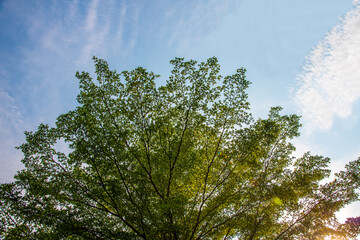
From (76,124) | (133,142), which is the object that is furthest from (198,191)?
(76,124)

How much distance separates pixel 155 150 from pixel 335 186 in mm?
8829

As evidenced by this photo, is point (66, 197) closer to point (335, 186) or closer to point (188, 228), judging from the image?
point (188, 228)

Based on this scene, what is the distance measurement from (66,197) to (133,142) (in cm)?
369

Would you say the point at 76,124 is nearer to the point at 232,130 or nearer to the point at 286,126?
the point at 232,130

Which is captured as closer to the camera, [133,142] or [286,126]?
[133,142]

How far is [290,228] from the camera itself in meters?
9.18

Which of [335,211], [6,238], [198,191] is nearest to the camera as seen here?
[6,238]

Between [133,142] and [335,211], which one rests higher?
[133,142]

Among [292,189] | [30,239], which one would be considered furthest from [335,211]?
[30,239]

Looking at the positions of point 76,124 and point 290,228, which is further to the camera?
point 290,228

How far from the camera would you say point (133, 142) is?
9.02m

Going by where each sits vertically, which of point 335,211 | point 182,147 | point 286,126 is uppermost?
point 286,126

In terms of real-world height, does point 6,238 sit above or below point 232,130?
below

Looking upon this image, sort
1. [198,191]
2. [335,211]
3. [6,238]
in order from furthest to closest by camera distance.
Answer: [198,191], [335,211], [6,238]
